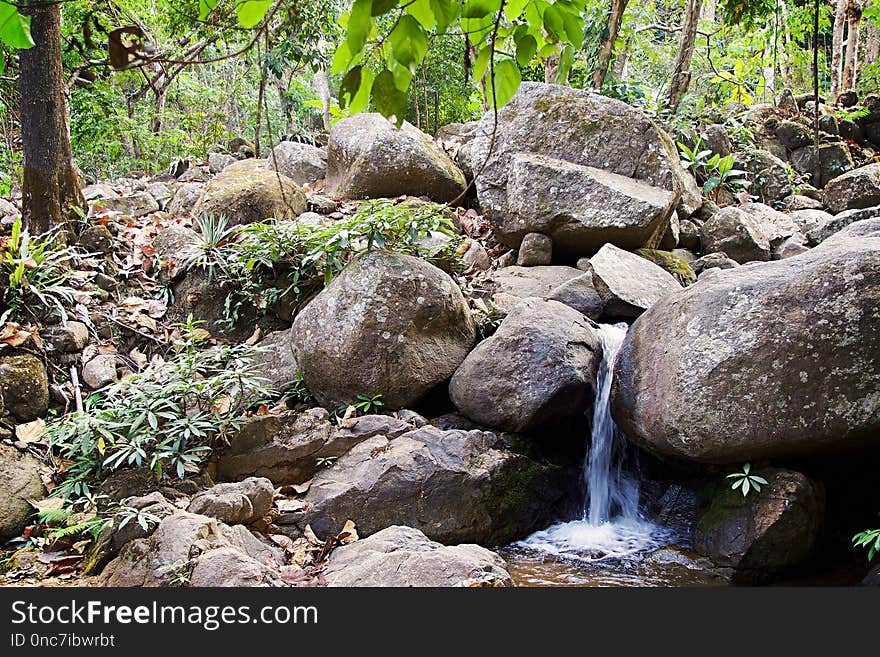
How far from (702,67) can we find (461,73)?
6545mm

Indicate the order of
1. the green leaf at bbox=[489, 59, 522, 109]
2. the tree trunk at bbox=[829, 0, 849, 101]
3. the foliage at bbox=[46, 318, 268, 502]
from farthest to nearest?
the tree trunk at bbox=[829, 0, 849, 101] < the foliage at bbox=[46, 318, 268, 502] < the green leaf at bbox=[489, 59, 522, 109]

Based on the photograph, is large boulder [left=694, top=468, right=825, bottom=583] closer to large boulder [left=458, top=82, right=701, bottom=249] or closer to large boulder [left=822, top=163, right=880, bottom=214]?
large boulder [left=458, top=82, right=701, bottom=249]

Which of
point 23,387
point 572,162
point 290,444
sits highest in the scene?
point 572,162

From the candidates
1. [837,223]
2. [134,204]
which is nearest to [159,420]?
[134,204]

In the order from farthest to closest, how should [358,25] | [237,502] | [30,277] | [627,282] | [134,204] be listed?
[134,204], [627,282], [30,277], [237,502], [358,25]

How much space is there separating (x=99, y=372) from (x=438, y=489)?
2.99 metres

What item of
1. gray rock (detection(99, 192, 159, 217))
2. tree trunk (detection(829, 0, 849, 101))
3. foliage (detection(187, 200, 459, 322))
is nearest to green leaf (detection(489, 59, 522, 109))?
foliage (detection(187, 200, 459, 322))

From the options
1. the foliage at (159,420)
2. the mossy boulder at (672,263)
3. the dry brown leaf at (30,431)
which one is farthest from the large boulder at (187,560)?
the mossy boulder at (672,263)

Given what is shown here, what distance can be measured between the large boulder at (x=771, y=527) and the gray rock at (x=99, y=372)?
4836 mm

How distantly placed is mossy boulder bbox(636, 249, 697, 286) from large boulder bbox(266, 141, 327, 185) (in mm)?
4900

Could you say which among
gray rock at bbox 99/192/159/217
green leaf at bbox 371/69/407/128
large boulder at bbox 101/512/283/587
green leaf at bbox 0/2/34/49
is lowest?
large boulder at bbox 101/512/283/587

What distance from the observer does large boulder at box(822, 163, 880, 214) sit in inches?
366

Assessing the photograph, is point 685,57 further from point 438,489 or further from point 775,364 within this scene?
point 438,489

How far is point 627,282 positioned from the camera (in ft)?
21.9
